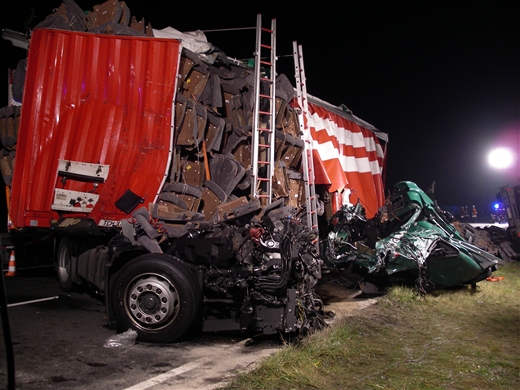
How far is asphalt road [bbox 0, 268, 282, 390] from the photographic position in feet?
11.0

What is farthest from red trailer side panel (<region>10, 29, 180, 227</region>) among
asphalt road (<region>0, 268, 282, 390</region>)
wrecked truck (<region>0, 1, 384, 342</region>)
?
asphalt road (<region>0, 268, 282, 390</region>)

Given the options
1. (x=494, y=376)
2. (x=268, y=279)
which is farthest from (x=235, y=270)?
(x=494, y=376)

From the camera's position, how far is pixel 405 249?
6.48m

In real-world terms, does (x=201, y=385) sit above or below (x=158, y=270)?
below

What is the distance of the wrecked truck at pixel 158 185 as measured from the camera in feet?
14.2

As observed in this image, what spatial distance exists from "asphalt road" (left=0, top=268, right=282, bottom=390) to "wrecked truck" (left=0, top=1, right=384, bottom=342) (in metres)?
0.24

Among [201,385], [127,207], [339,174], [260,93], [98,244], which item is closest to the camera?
[201,385]

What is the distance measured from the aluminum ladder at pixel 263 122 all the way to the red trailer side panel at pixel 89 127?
1.15 metres

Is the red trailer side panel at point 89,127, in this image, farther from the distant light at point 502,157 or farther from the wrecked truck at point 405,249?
the distant light at point 502,157

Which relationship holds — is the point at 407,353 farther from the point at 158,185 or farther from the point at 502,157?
the point at 502,157

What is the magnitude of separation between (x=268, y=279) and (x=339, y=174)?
6473mm

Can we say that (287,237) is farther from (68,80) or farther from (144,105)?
(68,80)

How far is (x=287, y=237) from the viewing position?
438 cm

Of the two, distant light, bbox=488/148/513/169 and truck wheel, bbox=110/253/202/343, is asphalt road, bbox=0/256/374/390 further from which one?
distant light, bbox=488/148/513/169
